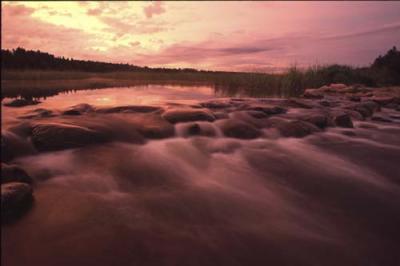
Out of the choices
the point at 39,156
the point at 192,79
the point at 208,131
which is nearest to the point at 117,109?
the point at 208,131

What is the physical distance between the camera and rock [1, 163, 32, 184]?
9.38 ft

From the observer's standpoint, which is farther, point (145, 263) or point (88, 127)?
point (88, 127)

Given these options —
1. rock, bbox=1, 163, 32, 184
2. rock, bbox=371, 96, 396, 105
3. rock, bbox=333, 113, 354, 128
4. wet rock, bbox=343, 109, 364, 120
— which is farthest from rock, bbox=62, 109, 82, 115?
rock, bbox=371, 96, 396, 105

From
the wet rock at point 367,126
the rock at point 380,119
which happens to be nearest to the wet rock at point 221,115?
the wet rock at point 367,126

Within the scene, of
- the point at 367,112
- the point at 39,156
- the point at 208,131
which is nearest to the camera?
the point at 39,156

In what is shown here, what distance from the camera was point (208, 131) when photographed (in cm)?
596

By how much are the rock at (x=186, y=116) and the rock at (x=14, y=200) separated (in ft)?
12.8

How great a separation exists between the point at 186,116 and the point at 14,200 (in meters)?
4.43

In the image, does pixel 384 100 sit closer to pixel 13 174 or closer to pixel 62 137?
pixel 62 137

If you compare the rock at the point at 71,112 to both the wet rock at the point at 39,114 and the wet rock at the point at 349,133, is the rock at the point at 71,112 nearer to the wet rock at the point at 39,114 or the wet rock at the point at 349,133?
the wet rock at the point at 39,114

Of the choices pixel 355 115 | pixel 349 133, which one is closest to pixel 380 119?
pixel 355 115

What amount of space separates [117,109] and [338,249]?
6.20 meters

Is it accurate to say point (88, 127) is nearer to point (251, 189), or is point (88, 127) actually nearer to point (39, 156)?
point (39, 156)

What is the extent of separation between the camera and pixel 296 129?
6.28 m
